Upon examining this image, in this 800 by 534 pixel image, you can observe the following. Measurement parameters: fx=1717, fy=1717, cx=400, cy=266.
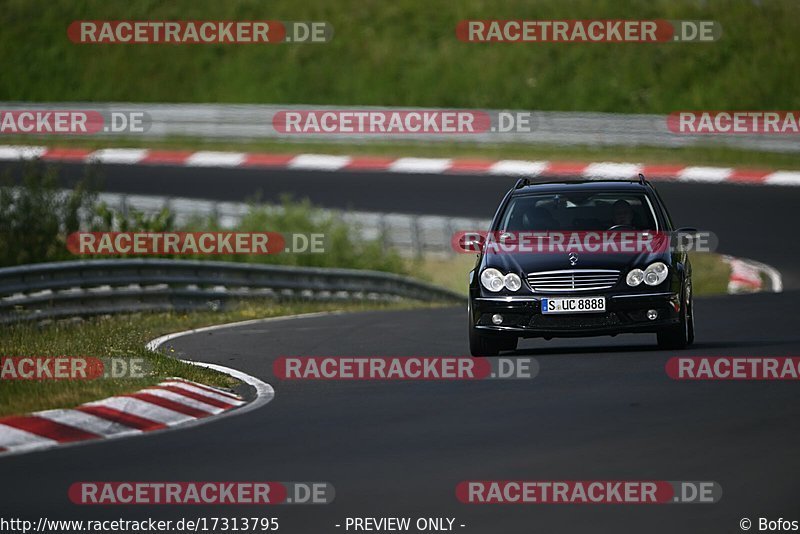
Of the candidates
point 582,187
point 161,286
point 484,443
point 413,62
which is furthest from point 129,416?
point 413,62

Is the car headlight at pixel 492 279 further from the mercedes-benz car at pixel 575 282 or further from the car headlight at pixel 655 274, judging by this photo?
the car headlight at pixel 655 274

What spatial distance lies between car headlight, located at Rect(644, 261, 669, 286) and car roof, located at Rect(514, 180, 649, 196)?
1.29 metres

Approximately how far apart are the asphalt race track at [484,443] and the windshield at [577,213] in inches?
43.3

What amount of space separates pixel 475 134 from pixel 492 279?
27.7m

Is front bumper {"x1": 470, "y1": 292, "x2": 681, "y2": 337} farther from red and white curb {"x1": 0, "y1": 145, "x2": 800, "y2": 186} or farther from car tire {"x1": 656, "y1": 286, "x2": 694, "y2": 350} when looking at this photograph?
red and white curb {"x1": 0, "y1": 145, "x2": 800, "y2": 186}

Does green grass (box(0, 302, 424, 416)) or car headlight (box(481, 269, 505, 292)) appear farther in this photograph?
car headlight (box(481, 269, 505, 292))

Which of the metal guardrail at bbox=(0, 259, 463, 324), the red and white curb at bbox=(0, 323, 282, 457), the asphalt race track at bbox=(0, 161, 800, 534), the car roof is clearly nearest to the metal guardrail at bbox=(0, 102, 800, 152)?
the metal guardrail at bbox=(0, 259, 463, 324)

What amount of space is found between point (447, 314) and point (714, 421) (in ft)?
34.0

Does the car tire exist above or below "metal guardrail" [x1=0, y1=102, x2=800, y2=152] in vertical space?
below

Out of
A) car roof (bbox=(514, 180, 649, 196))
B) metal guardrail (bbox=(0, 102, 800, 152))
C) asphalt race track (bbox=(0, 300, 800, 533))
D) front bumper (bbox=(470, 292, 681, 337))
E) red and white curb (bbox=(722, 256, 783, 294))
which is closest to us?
asphalt race track (bbox=(0, 300, 800, 533))

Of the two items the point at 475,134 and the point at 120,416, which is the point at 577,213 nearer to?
the point at 120,416

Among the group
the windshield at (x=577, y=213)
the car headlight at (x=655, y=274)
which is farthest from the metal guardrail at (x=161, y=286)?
the car headlight at (x=655, y=274)

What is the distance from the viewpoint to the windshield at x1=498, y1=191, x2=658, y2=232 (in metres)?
14.9

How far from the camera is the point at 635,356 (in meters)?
14.3
